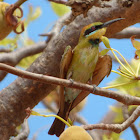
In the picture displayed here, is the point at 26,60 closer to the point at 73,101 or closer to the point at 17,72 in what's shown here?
the point at 73,101

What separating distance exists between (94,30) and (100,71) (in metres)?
0.20

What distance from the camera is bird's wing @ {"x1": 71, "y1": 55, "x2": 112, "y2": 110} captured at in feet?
5.10

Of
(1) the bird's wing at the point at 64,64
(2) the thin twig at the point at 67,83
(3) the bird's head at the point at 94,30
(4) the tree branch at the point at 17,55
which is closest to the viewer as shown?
(2) the thin twig at the point at 67,83

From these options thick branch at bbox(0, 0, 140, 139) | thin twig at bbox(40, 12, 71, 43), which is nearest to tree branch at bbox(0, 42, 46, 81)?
thin twig at bbox(40, 12, 71, 43)

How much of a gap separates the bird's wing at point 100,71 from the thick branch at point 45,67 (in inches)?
6.0

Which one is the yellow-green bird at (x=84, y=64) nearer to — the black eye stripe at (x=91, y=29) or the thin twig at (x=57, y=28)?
the black eye stripe at (x=91, y=29)

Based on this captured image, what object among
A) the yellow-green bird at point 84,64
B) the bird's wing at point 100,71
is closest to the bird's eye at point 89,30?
the yellow-green bird at point 84,64

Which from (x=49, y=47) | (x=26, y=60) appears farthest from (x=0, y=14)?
(x=26, y=60)

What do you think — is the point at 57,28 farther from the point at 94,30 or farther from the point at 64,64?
the point at 64,64

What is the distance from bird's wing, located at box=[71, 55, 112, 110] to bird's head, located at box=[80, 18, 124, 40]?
0.38 feet

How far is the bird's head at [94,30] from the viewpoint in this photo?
1.55 metres

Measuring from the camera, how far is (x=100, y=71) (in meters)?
1.60

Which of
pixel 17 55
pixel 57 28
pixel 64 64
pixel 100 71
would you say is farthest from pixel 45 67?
pixel 57 28

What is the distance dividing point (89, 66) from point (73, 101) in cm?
20
